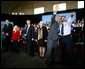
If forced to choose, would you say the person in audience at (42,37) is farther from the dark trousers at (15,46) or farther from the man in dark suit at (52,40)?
the dark trousers at (15,46)

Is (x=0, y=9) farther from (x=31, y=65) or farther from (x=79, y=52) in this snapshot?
(x=79, y=52)

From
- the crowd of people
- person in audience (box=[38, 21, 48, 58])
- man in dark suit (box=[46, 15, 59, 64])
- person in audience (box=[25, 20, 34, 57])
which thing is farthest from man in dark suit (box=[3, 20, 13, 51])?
man in dark suit (box=[46, 15, 59, 64])

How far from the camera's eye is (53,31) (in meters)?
5.84

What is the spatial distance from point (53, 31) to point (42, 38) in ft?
0.82

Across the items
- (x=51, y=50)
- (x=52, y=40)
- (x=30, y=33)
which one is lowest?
(x=51, y=50)

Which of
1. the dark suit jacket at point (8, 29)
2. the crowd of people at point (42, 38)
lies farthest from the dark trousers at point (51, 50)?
the dark suit jacket at point (8, 29)

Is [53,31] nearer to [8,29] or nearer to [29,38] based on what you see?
[29,38]

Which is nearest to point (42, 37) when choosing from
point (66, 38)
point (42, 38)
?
point (42, 38)

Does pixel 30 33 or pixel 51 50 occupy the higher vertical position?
pixel 30 33

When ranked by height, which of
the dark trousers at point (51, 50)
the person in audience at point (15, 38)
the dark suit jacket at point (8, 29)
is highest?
the dark suit jacket at point (8, 29)

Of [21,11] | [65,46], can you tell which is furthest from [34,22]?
[65,46]

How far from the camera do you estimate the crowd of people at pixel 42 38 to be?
18.7ft

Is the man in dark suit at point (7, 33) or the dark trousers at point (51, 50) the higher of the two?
the man in dark suit at point (7, 33)

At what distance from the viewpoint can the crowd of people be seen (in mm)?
5707
